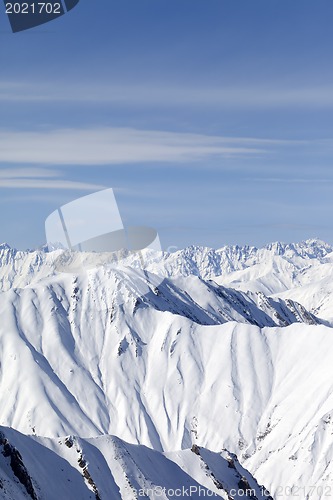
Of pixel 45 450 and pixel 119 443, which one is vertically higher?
pixel 45 450

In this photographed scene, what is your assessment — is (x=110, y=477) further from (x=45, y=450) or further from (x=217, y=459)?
(x=217, y=459)

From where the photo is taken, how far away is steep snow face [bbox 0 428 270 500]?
10656 centimetres

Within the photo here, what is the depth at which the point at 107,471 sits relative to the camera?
427 ft

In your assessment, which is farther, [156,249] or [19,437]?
[19,437]

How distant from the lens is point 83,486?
119688 mm

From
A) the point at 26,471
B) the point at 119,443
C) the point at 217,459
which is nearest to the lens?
the point at 26,471

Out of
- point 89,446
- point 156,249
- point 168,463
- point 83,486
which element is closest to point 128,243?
point 156,249

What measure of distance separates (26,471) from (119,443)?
1477 inches

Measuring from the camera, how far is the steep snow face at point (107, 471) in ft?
350

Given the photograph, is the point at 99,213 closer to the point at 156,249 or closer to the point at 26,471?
the point at 156,249

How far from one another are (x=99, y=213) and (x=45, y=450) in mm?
75036

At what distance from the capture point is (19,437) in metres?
123

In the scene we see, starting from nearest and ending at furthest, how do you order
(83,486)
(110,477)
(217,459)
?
(83,486) < (110,477) < (217,459)

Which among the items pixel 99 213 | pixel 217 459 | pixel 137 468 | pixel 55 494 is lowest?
pixel 217 459
